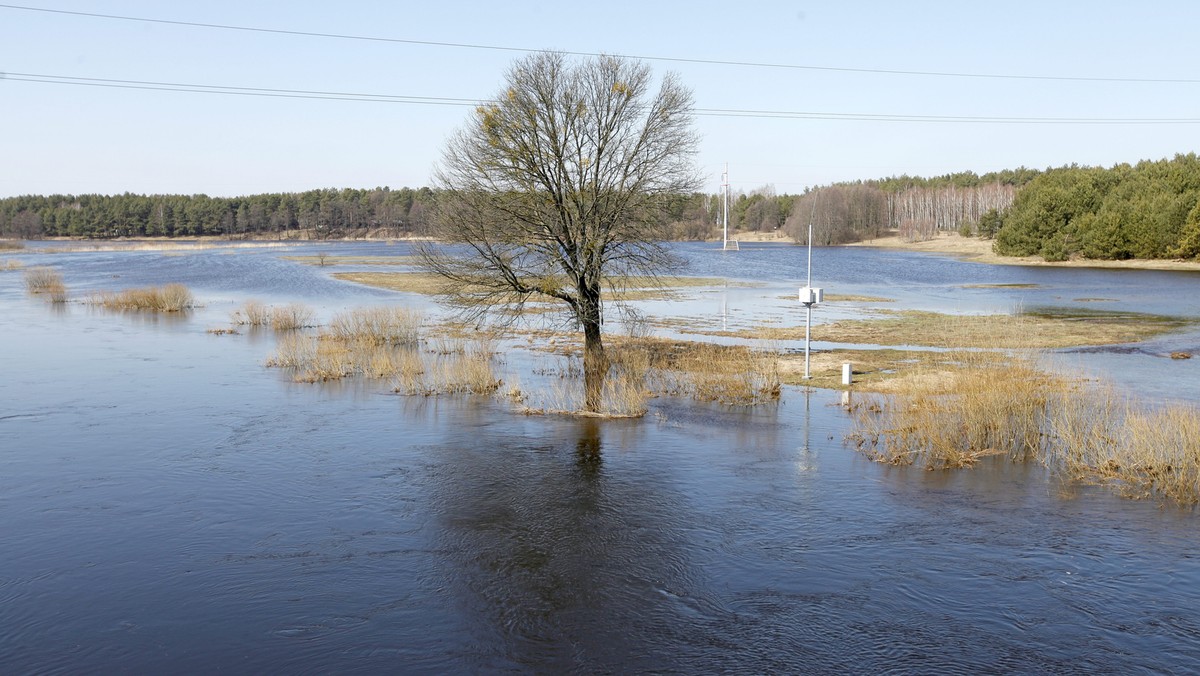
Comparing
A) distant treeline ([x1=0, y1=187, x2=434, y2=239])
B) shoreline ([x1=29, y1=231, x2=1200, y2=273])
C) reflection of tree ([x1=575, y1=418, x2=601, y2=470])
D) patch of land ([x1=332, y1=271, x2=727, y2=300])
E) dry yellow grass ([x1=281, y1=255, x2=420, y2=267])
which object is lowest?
reflection of tree ([x1=575, y1=418, x2=601, y2=470])

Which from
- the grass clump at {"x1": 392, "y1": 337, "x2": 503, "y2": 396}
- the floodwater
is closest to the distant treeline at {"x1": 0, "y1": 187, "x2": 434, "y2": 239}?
the grass clump at {"x1": 392, "y1": 337, "x2": 503, "y2": 396}

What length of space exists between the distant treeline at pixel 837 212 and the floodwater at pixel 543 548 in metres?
81.3

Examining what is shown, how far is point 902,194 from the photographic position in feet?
592

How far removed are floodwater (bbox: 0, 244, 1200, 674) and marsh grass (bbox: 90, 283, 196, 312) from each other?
2371 cm

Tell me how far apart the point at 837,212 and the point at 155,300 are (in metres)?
132

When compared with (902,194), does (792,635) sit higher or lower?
lower

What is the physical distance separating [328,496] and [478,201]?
1246 centimetres

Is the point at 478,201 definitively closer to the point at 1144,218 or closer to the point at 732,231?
the point at 1144,218

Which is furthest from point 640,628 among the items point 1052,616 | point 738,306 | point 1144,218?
point 1144,218

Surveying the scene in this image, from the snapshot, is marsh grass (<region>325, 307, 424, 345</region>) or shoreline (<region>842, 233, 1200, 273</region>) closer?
marsh grass (<region>325, 307, 424, 345</region>)

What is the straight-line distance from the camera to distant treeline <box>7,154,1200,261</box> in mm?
95062

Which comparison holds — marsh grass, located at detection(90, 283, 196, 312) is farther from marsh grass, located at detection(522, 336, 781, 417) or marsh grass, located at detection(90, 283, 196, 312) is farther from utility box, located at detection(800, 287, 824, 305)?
utility box, located at detection(800, 287, 824, 305)

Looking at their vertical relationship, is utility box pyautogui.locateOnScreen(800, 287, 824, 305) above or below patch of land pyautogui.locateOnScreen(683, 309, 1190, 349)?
above

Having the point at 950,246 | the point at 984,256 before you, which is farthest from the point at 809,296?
the point at 950,246
